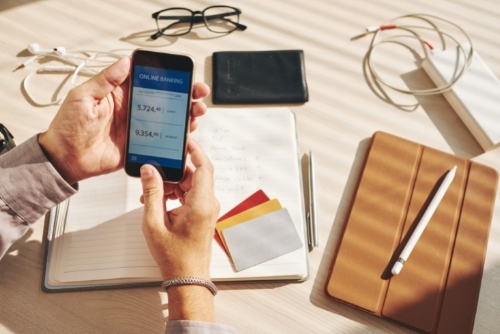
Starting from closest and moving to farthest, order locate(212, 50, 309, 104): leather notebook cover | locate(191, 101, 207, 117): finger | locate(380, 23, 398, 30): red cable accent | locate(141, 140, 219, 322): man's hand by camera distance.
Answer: locate(141, 140, 219, 322): man's hand, locate(191, 101, 207, 117): finger, locate(212, 50, 309, 104): leather notebook cover, locate(380, 23, 398, 30): red cable accent

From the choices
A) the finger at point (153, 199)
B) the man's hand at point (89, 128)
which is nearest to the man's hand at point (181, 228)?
the finger at point (153, 199)

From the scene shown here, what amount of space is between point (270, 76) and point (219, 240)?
0.37 m

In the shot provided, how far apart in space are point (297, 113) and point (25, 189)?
532 mm

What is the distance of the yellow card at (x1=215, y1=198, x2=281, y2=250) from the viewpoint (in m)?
0.73

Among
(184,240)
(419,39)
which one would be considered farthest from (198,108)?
(419,39)

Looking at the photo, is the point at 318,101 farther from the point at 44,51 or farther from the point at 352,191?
the point at 44,51

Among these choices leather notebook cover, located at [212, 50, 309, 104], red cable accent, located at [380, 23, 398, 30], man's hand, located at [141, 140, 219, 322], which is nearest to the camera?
man's hand, located at [141, 140, 219, 322]

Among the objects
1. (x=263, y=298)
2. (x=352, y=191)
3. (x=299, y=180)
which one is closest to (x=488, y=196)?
(x=352, y=191)

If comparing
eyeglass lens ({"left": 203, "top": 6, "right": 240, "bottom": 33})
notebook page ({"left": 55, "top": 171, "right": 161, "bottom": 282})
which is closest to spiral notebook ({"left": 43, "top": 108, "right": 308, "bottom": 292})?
notebook page ({"left": 55, "top": 171, "right": 161, "bottom": 282})

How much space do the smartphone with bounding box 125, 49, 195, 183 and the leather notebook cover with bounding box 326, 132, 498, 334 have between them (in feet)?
1.11

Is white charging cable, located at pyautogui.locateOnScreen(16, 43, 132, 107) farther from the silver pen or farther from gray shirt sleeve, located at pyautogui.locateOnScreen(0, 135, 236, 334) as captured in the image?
the silver pen

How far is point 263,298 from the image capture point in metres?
0.71

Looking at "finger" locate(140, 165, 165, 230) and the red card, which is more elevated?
"finger" locate(140, 165, 165, 230)

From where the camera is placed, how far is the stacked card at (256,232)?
2.34ft
